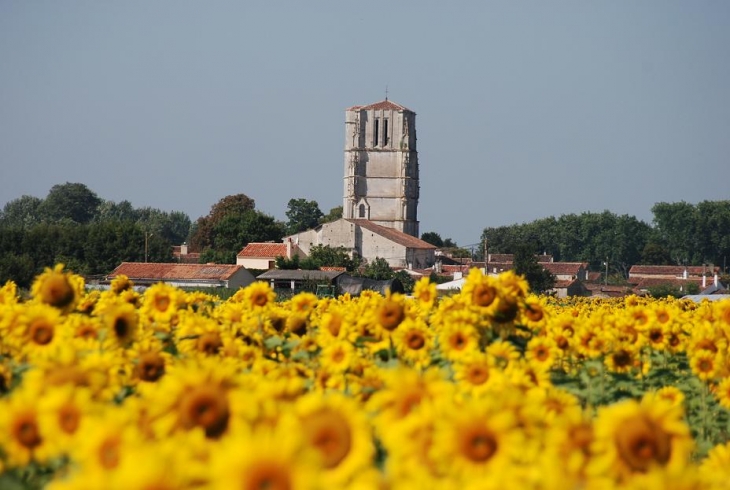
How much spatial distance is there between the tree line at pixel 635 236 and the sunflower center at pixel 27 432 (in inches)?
6485

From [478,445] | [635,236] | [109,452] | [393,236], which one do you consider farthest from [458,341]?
[635,236]

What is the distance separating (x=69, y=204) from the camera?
581 ft

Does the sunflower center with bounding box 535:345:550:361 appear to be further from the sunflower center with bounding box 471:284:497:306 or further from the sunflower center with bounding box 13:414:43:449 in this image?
the sunflower center with bounding box 13:414:43:449

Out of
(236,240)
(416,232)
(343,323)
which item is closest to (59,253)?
(236,240)

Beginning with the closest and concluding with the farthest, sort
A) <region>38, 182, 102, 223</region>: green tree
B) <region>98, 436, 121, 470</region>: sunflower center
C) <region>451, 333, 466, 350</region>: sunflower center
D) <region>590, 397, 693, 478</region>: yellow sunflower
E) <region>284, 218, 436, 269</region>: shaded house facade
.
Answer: <region>98, 436, 121, 470</region>: sunflower center
<region>590, 397, 693, 478</region>: yellow sunflower
<region>451, 333, 466, 350</region>: sunflower center
<region>284, 218, 436, 269</region>: shaded house facade
<region>38, 182, 102, 223</region>: green tree

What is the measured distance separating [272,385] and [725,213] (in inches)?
6869

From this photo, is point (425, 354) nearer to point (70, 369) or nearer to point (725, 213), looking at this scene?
point (70, 369)

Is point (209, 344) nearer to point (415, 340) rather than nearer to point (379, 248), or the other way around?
point (415, 340)

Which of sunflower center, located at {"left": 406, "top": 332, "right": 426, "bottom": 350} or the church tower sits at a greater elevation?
the church tower

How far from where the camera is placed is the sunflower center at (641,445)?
5.07m

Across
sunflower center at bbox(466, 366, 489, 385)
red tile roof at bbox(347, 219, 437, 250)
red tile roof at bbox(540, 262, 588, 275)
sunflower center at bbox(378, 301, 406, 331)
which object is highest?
red tile roof at bbox(347, 219, 437, 250)

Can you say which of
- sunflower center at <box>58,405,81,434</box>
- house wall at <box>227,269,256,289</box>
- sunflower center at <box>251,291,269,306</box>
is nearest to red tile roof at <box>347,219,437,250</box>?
house wall at <box>227,269,256,289</box>

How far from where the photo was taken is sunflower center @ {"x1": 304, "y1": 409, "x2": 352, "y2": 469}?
190 inches

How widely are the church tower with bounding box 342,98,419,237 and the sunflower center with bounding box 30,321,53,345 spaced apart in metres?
130
